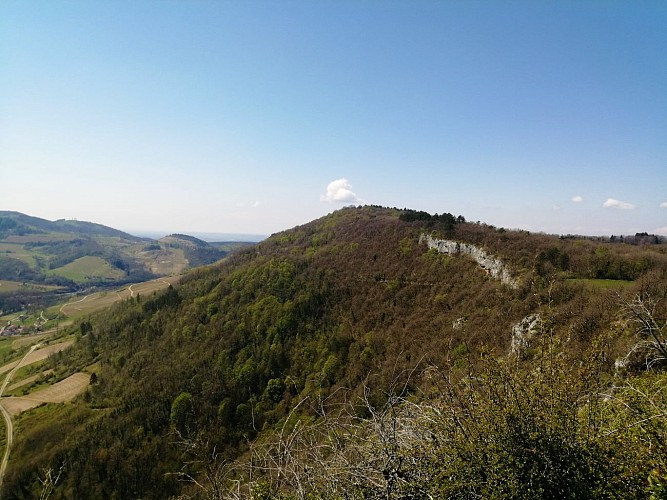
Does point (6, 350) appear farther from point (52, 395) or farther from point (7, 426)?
point (7, 426)

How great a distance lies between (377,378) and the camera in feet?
111

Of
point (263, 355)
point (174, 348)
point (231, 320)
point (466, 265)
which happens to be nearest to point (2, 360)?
point (174, 348)

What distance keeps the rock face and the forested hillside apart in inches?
43.5

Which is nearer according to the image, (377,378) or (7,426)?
(377,378)

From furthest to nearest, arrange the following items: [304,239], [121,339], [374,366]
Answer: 1. [304,239]
2. [121,339]
3. [374,366]

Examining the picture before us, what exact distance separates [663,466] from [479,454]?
261 centimetres

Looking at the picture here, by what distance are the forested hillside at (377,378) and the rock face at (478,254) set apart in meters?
1.11

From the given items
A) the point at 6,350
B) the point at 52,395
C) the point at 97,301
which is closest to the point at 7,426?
the point at 52,395

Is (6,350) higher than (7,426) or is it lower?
lower

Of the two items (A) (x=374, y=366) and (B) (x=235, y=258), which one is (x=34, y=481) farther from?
(B) (x=235, y=258)

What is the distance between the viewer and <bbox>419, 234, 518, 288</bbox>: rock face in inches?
1575

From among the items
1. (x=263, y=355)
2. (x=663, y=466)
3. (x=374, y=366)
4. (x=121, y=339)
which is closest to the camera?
(x=663, y=466)

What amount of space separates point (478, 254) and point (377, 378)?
86.8ft

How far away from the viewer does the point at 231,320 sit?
69000 mm
